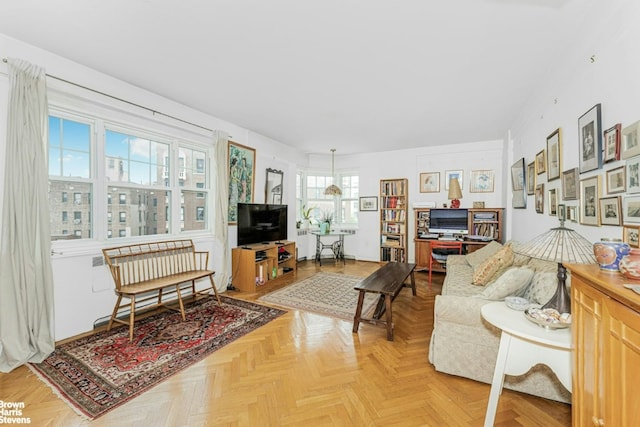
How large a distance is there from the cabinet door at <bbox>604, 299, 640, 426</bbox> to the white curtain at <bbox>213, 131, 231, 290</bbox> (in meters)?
4.02

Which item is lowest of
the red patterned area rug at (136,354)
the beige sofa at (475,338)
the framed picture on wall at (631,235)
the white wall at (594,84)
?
the red patterned area rug at (136,354)

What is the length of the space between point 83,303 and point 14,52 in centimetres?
232

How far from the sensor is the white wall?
1.47m

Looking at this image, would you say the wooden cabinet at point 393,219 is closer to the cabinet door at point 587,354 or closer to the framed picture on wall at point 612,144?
the framed picture on wall at point 612,144

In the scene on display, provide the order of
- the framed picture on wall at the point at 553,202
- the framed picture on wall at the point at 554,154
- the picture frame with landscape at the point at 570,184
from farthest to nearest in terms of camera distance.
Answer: the framed picture on wall at the point at 553,202
the framed picture on wall at the point at 554,154
the picture frame with landscape at the point at 570,184

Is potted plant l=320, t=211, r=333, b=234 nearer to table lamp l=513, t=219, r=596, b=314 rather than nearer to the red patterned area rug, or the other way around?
the red patterned area rug

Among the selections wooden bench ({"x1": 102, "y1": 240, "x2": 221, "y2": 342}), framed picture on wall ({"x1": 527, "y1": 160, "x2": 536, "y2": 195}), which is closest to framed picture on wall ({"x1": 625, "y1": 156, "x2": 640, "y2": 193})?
framed picture on wall ({"x1": 527, "y1": 160, "x2": 536, "y2": 195})

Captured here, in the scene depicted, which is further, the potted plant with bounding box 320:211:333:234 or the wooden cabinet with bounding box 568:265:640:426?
the potted plant with bounding box 320:211:333:234

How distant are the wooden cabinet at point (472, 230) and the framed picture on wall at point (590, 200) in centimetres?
292

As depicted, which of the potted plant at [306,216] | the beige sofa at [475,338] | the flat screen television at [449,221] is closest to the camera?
the beige sofa at [475,338]

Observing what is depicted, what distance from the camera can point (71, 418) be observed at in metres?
1.65

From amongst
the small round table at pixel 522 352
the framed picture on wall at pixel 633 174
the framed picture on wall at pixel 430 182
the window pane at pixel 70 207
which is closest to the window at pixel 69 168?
the window pane at pixel 70 207

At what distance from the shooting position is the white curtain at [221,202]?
4.07m

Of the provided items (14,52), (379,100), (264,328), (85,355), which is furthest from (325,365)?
(14,52)
